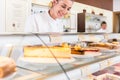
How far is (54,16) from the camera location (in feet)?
6.11

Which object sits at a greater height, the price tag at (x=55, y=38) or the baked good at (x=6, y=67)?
the price tag at (x=55, y=38)

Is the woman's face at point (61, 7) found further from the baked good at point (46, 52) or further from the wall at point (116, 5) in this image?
the wall at point (116, 5)

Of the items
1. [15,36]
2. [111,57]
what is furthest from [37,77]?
[111,57]

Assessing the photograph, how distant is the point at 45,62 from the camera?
2.68 feet

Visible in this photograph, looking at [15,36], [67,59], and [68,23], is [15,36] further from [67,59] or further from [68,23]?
[68,23]

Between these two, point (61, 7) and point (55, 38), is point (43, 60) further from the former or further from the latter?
point (61, 7)

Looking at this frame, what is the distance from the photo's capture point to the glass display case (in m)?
0.74

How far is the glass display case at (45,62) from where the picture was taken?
2.43 ft

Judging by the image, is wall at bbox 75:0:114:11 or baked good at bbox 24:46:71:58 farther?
wall at bbox 75:0:114:11

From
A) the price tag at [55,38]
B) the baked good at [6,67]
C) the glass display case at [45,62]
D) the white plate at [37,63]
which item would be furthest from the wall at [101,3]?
the baked good at [6,67]

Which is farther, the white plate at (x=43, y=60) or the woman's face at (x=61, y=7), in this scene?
the woman's face at (x=61, y=7)

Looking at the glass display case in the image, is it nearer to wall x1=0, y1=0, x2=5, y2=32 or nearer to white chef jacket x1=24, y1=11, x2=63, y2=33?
white chef jacket x1=24, y1=11, x2=63, y2=33

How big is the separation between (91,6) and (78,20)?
2.13ft

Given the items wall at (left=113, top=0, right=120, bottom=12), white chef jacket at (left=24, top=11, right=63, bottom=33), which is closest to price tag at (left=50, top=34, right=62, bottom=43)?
white chef jacket at (left=24, top=11, right=63, bottom=33)
